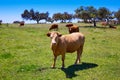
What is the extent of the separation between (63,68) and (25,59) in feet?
12.9

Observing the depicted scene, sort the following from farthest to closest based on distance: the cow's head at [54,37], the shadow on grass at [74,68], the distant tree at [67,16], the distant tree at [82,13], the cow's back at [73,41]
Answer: the distant tree at [67,16] → the distant tree at [82,13] → the cow's back at [73,41] → the shadow on grass at [74,68] → the cow's head at [54,37]

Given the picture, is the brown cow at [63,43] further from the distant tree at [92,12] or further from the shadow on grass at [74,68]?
the distant tree at [92,12]

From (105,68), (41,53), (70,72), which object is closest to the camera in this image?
(70,72)

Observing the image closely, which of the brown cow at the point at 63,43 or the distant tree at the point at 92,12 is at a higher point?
the distant tree at the point at 92,12

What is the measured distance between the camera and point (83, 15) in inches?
3054

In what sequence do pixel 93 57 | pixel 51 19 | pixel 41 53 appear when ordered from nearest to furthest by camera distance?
pixel 93 57
pixel 41 53
pixel 51 19

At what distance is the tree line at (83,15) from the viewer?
253 feet

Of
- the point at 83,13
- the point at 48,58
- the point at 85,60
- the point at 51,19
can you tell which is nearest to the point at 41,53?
the point at 48,58

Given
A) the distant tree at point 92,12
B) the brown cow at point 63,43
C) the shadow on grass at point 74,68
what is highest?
the distant tree at point 92,12

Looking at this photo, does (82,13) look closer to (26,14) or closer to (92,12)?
(92,12)

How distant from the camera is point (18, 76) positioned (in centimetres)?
1316

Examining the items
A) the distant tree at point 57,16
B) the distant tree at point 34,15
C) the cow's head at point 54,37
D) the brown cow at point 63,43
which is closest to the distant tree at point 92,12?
the brown cow at point 63,43

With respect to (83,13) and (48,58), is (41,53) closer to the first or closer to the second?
(48,58)

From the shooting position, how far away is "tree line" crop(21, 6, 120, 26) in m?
77.1
